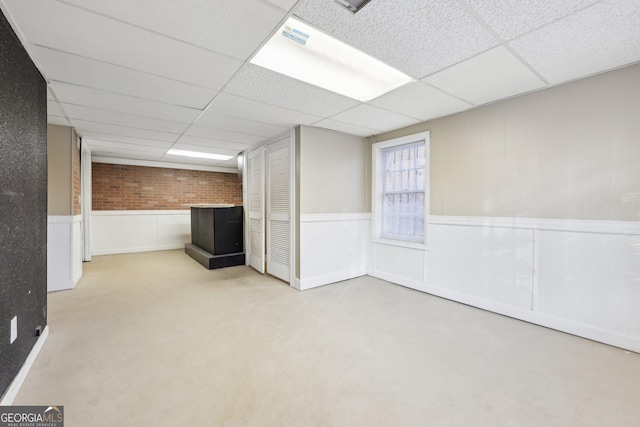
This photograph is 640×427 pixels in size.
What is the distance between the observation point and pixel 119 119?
356 centimetres

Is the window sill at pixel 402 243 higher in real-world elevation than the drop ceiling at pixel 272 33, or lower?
lower

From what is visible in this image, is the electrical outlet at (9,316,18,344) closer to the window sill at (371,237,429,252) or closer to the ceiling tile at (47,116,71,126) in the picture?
the ceiling tile at (47,116,71,126)

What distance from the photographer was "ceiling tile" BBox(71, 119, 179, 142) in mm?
3797

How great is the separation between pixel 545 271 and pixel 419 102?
7.01ft

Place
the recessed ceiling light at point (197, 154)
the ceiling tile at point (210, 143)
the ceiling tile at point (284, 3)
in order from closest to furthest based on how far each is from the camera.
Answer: the ceiling tile at point (284, 3) < the ceiling tile at point (210, 143) < the recessed ceiling light at point (197, 154)

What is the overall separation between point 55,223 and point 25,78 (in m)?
2.66

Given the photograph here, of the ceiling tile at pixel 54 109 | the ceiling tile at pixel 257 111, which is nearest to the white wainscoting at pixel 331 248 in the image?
the ceiling tile at pixel 257 111

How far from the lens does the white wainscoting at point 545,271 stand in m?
2.29

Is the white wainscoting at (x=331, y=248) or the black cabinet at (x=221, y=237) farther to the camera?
the black cabinet at (x=221, y=237)

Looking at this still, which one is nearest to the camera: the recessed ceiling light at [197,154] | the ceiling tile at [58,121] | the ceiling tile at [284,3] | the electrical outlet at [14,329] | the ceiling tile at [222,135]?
the ceiling tile at [284,3]

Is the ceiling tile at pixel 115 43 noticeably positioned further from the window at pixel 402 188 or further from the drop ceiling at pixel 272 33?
the window at pixel 402 188

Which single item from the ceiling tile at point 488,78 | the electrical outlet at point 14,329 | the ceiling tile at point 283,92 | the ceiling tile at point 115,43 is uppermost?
the ceiling tile at point 488,78

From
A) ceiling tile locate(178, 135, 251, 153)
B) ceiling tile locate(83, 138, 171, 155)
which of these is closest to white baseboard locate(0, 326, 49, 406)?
ceiling tile locate(178, 135, 251, 153)

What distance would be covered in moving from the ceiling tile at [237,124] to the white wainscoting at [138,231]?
4502mm
